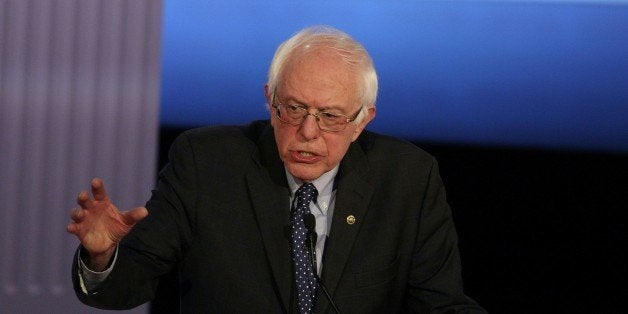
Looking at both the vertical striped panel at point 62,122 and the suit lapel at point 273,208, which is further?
the vertical striped panel at point 62,122

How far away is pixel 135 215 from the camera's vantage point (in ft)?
6.83

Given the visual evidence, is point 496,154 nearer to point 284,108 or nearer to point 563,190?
point 563,190

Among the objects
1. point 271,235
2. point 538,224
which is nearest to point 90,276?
point 271,235

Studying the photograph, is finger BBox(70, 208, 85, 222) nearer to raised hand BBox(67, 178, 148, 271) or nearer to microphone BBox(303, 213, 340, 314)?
raised hand BBox(67, 178, 148, 271)

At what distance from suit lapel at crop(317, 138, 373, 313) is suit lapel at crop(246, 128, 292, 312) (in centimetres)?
9

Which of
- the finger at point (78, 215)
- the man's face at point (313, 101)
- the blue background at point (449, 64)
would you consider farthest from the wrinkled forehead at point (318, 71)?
the blue background at point (449, 64)

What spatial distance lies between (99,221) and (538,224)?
260cm

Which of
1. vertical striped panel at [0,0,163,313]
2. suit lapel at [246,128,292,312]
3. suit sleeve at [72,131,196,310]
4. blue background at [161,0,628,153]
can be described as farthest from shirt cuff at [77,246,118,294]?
blue background at [161,0,628,153]

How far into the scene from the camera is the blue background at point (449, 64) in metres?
4.27

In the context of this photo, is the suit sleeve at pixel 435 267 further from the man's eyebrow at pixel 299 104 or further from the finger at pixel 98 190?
the finger at pixel 98 190

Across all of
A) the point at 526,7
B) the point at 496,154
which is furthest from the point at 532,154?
the point at 526,7

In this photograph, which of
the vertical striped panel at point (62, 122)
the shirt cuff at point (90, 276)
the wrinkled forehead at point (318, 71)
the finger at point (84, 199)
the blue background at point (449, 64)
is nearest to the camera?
the finger at point (84, 199)

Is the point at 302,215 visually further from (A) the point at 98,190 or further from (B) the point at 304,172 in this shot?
(A) the point at 98,190

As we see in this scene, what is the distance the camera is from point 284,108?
7.67 ft
